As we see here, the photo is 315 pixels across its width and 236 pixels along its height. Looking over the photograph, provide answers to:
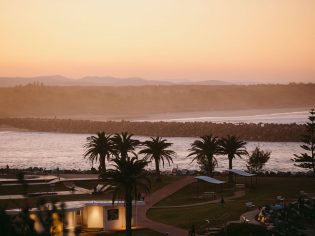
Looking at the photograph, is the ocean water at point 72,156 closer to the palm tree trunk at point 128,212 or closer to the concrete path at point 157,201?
the concrete path at point 157,201

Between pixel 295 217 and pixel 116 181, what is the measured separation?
10.1 m

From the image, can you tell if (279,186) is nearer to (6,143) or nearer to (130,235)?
(130,235)

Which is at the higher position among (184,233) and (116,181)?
(116,181)

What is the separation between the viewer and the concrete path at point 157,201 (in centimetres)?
3655

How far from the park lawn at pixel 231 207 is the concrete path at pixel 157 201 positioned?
0.52 m

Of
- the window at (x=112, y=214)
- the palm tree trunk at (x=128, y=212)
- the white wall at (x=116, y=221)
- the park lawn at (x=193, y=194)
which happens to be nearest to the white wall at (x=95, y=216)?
→ the white wall at (x=116, y=221)

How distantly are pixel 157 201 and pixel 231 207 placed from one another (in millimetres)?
8465

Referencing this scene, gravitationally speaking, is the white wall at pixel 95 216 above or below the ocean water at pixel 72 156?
below

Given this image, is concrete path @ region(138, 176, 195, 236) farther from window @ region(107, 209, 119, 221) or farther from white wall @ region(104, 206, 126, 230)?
window @ region(107, 209, 119, 221)

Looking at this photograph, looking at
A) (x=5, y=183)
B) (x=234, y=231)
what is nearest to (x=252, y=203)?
(x=234, y=231)

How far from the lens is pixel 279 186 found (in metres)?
50.3

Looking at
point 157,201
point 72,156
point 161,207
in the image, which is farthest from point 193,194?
point 72,156

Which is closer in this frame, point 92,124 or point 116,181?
point 116,181

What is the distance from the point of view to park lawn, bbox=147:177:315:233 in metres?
37.3
